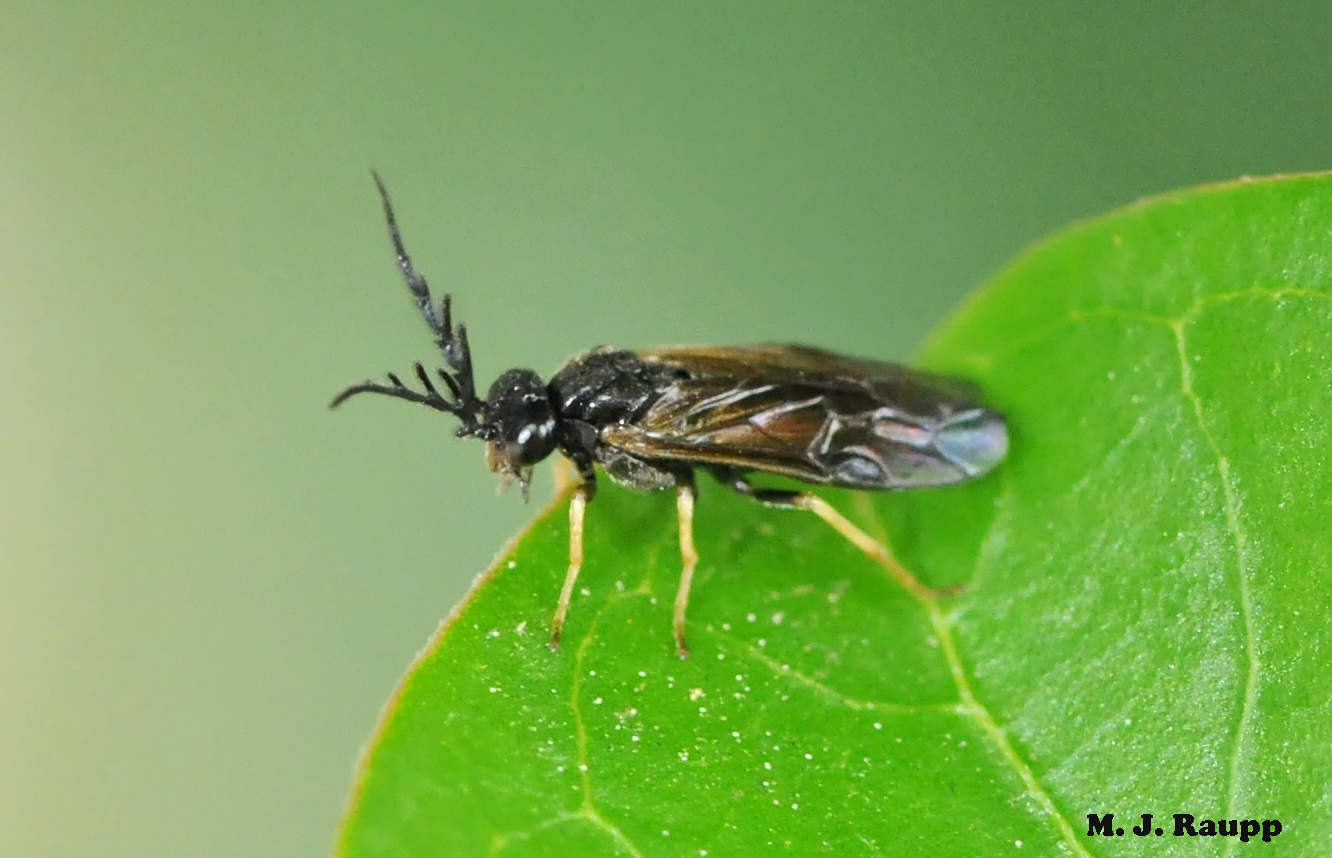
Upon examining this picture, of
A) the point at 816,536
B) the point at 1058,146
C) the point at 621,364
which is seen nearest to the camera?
the point at 816,536

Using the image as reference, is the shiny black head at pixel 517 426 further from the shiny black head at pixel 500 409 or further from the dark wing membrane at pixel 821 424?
the dark wing membrane at pixel 821 424

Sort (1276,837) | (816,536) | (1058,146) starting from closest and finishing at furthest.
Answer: (1276,837) < (816,536) < (1058,146)

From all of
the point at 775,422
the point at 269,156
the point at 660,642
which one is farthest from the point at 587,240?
the point at 660,642

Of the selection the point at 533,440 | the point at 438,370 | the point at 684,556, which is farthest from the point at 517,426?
the point at 684,556

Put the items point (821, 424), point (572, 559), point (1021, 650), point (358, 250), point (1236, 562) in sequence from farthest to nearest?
point (358, 250) → point (821, 424) → point (572, 559) → point (1021, 650) → point (1236, 562)

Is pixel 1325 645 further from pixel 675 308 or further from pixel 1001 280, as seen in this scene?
pixel 675 308

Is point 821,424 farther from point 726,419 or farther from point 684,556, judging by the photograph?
point 684,556

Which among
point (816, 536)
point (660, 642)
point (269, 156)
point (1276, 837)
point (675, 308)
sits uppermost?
point (269, 156)
